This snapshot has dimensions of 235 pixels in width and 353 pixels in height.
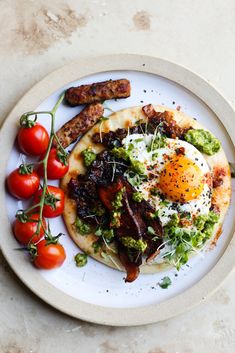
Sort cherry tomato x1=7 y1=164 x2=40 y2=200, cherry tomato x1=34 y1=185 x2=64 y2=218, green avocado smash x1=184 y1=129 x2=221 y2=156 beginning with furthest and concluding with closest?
green avocado smash x1=184 y1=129 x2=221 y2=156
cherry tomato x1=34 y1=185 x2=64 y2=218
cherry tomato x1=7 y1=164 x2=40 y2=200

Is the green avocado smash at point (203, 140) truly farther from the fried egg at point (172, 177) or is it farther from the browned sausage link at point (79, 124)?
the browned sausage link at point (79, 124)

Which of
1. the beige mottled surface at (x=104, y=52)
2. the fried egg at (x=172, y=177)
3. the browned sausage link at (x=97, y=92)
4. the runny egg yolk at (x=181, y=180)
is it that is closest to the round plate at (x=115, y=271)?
the browned sausage link at (x=97, y=92)

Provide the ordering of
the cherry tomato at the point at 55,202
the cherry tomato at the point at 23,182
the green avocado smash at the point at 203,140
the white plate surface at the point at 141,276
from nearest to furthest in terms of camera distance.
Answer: the cherry tomato at the point at 23,182 < the cherry tomato at the point at 55,202 < the white plate surface at the point at 141,276 < the green avocado smash at the point at 203,140

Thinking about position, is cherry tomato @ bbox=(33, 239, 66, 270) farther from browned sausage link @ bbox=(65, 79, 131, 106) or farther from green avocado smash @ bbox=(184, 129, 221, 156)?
green avocado smash @ bbox=(184, 129, 221, 156)

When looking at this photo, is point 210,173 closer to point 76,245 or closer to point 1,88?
point 76,245

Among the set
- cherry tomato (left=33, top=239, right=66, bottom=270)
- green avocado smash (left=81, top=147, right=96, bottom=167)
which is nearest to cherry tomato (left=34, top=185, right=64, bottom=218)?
cherry tomato (left=33, top=239, right=66, bottom=270)

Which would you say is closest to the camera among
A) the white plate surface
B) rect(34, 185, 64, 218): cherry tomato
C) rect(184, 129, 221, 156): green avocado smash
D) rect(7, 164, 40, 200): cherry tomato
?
rect(7, 164, 40, 200): cherry tomato
